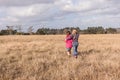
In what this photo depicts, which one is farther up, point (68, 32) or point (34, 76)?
point (68, 32)

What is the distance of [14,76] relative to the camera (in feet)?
29.0

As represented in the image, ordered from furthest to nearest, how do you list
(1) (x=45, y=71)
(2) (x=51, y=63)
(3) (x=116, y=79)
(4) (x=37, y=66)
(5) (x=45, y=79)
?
(2) (x=51, y=63) → (4) (x=37, y=66) → (1) (x=45, y=71) → (5) (x=45, y=79) → (3) (x=116, y=79)

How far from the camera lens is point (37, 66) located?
10266 mm

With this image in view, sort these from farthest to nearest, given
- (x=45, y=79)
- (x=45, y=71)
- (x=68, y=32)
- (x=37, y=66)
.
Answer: (x=68, y=32) → (x=37, y=66) → (x=45, y=71) → (x=45, y=79)

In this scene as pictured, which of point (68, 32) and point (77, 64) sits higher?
point (68, 32)

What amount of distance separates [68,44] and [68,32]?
0.72 m

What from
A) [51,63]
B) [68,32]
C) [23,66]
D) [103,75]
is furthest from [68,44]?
[103,75]

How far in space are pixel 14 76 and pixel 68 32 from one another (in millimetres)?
6723

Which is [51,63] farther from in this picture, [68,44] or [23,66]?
[68,44]

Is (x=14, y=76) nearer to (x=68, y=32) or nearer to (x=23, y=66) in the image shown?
(x=23, y=66)

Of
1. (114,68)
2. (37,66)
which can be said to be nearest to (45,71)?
(37,66)

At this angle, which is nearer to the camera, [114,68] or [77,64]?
[114,68]

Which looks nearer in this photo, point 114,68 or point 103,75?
point 103,75

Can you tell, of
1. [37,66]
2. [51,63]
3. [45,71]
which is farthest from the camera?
[51,63]
